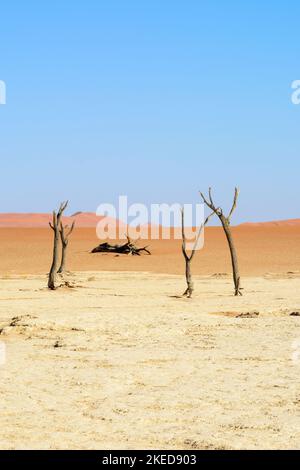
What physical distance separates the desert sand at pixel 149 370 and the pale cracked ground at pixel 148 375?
2 centimetres

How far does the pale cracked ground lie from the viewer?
279 inches

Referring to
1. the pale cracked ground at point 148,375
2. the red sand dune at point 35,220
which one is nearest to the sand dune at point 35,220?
the red sand dune at point 35,220

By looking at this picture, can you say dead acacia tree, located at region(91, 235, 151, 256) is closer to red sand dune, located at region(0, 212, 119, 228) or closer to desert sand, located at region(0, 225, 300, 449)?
desert sand, located at region(0, 225, 300, 449)

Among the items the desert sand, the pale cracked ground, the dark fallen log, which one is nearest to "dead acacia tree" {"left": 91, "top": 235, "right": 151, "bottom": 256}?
the dark fallen log

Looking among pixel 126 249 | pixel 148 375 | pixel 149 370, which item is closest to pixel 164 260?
pixel 126 249

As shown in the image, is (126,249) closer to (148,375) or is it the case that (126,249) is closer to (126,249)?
(126,249)

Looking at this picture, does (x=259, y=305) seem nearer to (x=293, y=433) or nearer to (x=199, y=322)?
(x=199, y=322)

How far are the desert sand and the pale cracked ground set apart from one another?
0.06 feet

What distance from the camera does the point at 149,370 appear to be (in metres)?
10.1

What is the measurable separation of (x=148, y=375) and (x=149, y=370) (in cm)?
34

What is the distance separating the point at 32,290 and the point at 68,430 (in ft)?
50.8

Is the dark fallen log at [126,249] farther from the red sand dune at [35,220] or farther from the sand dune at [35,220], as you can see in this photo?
the red sand dune at [35,220]

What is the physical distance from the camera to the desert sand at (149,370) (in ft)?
23.3
